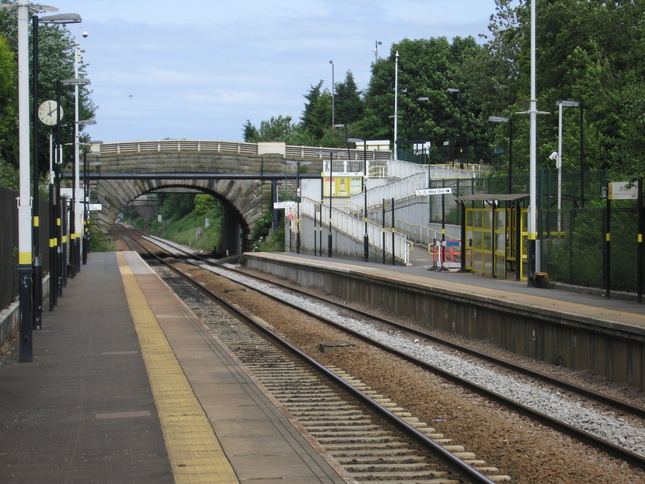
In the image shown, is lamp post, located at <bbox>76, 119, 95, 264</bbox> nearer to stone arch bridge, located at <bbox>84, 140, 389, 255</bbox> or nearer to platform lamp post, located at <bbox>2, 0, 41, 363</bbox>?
stone arch bridge, located at <bbox>84, 140, 389, 255</bbox>

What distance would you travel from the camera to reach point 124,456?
8.06 meters

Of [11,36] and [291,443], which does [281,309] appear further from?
[11,36]

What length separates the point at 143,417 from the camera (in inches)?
378

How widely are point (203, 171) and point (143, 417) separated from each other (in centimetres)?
5537

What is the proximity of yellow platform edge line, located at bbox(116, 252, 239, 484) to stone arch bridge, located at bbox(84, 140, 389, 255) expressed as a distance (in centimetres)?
4832

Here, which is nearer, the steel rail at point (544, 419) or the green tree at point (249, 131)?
the steel rail at point (544, 419)

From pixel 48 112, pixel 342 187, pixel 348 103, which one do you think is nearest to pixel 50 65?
pixel 342 187

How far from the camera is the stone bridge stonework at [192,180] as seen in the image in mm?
63438

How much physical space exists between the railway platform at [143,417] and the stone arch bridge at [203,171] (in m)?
46.9

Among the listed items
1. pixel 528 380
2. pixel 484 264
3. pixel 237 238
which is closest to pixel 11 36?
pixel 237 238

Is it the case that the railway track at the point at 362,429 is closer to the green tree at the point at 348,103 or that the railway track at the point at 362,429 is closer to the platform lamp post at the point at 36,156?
the platform lamp post at the point at 36,156

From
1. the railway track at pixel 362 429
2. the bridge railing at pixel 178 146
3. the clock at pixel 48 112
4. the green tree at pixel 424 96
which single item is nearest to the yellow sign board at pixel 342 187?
the bridge railing at pixel 178 146

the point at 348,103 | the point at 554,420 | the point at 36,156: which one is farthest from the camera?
the point at 348,103

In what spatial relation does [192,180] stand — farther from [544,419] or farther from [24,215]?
[544,419]
